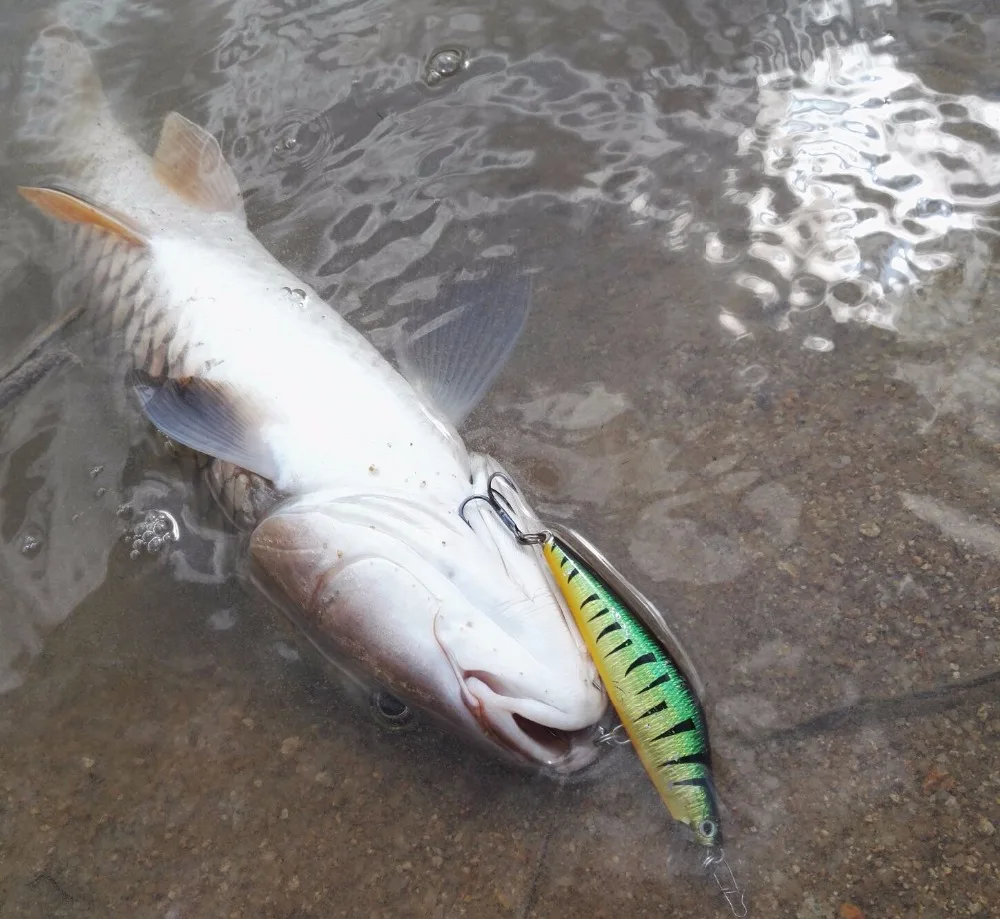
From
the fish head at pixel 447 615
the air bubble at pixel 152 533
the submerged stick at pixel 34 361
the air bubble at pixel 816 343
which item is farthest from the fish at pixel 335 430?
the air bubble at pixel 816 343

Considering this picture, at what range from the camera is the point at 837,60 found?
3.73 m

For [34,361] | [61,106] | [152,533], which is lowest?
[152,533]

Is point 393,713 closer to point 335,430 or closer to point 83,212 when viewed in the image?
point 335,430

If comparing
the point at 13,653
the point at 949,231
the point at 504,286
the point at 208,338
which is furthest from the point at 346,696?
the point at 949,231

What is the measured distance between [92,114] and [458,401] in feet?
9.23

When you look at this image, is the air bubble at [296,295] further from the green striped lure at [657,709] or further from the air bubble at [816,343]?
the air bubble at [816,343]

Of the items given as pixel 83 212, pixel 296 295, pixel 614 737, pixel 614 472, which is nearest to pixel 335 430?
pixel 296 295

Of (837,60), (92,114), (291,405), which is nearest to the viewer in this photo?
(291,405)

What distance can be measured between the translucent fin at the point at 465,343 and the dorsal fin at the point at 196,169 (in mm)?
1164

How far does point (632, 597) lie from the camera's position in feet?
8.57

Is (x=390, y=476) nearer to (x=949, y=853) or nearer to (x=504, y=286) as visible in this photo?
(x=504, y=286)

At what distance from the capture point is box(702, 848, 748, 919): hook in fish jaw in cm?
214

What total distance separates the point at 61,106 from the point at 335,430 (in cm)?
293

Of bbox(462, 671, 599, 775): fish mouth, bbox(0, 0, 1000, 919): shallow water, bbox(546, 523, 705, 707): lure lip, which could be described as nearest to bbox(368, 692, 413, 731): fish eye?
bbox(0, 0, 1000, 919): shallow water
